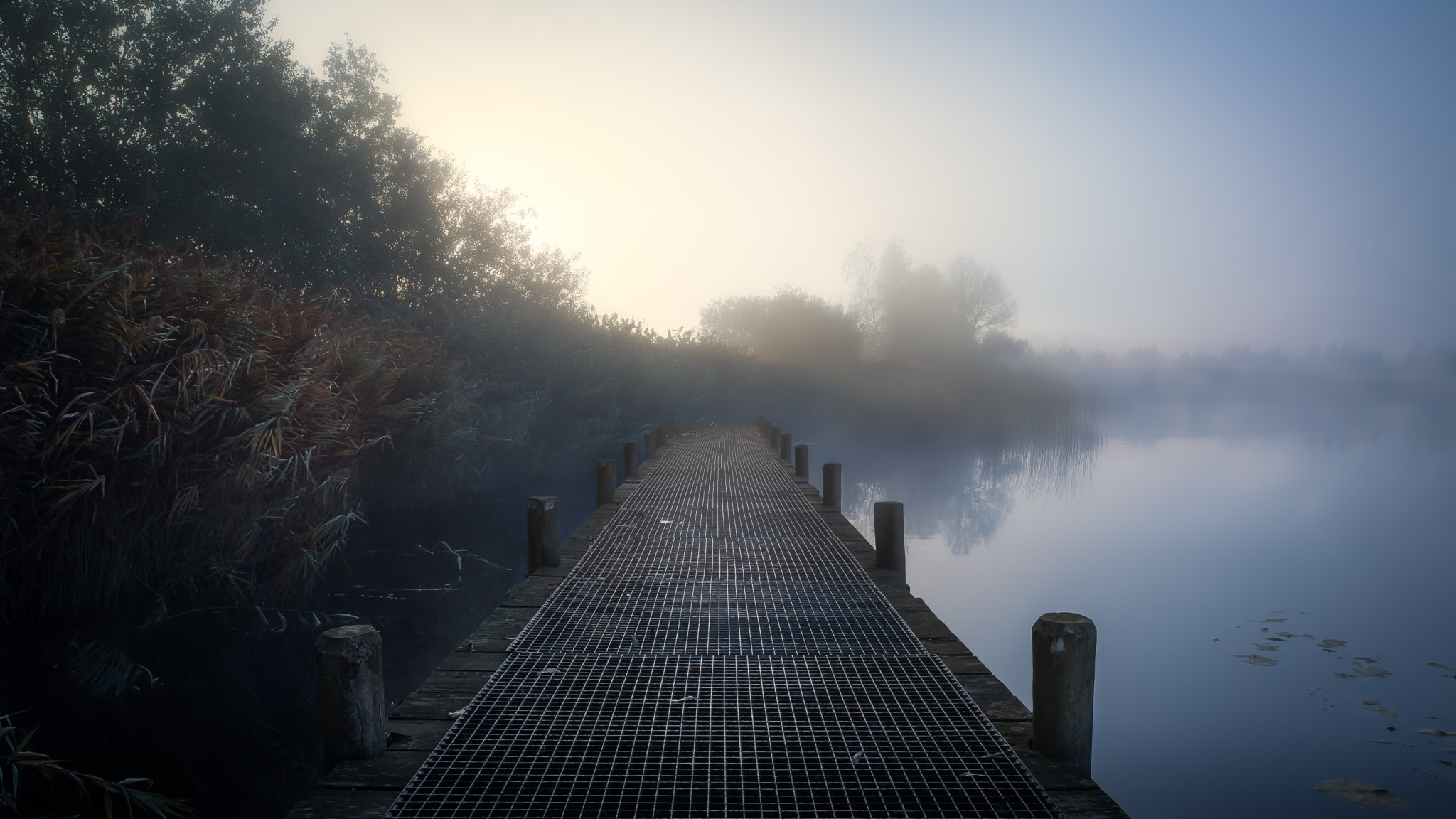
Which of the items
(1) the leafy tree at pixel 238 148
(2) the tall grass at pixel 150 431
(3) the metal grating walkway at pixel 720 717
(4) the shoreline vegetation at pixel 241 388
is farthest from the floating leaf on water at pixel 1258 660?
(1) the leafy tree at pixel 238 148

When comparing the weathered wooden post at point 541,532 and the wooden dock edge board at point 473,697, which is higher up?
the weathered wooden post at point 541,532

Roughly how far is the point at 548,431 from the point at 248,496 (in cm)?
1016

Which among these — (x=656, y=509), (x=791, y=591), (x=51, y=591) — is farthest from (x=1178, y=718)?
(x=51, y=591)

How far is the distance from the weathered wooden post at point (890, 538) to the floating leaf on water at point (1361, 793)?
3258 mm

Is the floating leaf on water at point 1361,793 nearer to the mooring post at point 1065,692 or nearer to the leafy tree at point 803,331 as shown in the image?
the mooring post at point 1065,692

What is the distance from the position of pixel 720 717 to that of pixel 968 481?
16.6 meters

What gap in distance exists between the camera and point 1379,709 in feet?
20.7

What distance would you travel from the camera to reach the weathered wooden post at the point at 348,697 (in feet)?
8.80

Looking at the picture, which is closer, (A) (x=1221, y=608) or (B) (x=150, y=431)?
(B) (x=150, y=431)

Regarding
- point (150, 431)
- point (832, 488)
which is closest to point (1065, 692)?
point (832, 488)

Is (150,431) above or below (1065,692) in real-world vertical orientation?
above

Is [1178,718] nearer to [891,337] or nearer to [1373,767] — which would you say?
[1373,767]

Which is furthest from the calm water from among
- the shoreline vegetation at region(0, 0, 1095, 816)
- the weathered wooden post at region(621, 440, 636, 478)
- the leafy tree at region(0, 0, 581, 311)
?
the leafy tree at region(0, 0, 581, 311)

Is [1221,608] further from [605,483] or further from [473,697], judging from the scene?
[473,697]
